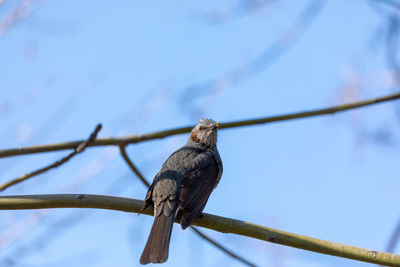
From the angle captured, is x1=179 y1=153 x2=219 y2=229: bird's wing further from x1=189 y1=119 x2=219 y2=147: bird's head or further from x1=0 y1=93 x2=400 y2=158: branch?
x1=189 y1=119 x2=219 y2=147: bird's head

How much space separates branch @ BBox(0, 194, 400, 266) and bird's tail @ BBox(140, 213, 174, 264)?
0.40 metres

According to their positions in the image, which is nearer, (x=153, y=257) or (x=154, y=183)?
(x=153, y=257)

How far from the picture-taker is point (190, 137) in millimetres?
5945

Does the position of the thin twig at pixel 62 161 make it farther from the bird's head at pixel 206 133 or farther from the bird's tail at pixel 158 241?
the bird's head at pixel 206 133

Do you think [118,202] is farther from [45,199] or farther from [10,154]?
[10,154]

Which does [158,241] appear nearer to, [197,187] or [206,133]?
[197,187]

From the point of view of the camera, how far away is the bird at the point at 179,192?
12.5 ft

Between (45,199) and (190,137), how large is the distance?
282 cm

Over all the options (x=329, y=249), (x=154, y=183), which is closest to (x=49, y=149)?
(x=154, y=183)

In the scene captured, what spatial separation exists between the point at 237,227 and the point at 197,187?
1152 mm

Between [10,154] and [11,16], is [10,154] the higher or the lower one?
the lower one

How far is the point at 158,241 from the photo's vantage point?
381cm

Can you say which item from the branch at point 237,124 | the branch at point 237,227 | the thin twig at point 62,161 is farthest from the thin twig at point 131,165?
the branch at point 237,227

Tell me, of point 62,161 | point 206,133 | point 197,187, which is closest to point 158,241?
point 197,187
